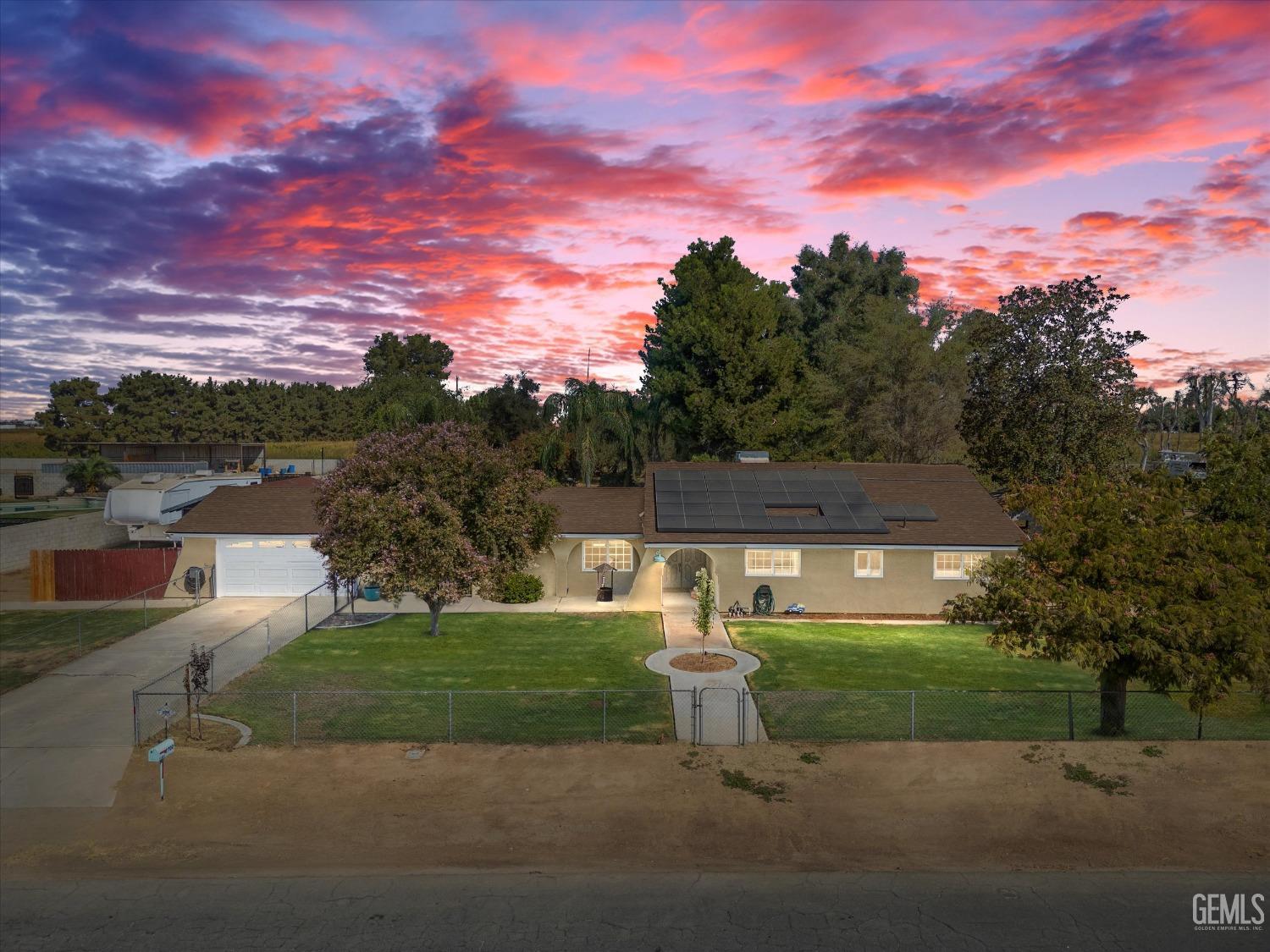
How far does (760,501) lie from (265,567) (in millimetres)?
19903

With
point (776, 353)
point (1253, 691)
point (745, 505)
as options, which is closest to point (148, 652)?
point (745, 505)

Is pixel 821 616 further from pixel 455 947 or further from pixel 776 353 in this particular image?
pixel 776 353

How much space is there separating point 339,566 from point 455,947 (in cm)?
1614

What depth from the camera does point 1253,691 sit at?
20.4m

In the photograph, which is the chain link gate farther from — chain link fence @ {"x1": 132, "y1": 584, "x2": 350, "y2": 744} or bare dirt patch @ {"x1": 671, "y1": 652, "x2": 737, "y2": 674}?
chain link fence @ {"x1": 132, "y1": 584, "x2": 350, "y2": 744}

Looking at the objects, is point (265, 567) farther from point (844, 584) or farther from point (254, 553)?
point (844, 584)

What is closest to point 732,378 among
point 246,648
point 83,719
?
point 246,648

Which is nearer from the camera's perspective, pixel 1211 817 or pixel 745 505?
pixel 1211 817

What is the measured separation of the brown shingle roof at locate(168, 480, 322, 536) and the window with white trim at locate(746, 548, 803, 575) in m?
16.6

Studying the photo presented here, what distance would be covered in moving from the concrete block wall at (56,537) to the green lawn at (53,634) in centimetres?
1000

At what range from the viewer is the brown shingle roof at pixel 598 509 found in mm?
32062

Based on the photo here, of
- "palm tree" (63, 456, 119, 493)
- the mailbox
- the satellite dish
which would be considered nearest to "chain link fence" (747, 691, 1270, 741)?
the mailbox

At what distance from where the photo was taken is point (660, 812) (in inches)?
552

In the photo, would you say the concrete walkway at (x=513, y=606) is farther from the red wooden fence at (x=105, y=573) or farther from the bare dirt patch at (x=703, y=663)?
the red wooden fence at (x=105, y=573)
